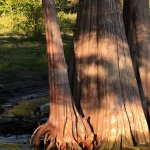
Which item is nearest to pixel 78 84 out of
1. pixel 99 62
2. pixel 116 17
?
pixel 99 62

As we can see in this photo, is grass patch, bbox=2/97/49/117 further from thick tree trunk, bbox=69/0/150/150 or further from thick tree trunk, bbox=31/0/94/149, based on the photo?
thick tree trunk, bbox=31/0/94/149

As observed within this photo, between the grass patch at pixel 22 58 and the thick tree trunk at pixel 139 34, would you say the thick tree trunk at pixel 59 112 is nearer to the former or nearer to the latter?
the thick tree trunk at pixel 139 34

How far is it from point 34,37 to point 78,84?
67.4ft

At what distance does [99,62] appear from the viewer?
12.8 meters

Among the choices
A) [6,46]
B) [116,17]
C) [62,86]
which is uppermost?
[116,17]

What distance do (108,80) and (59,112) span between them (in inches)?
58.7

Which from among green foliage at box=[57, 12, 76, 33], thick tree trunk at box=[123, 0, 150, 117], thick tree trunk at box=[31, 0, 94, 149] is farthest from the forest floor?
thick tree trunk at box=[123, 0, 150, 117]

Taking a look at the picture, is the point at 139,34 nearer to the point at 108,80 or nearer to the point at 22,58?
the point at 108,80

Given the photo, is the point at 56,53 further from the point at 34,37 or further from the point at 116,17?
the point at 34,37

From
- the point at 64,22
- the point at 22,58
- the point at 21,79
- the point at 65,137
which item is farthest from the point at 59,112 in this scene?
the point at 64,22

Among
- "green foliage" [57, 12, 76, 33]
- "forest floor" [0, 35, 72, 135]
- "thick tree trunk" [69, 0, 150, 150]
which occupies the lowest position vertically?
"forest floor" [0, 35, 72, 135]

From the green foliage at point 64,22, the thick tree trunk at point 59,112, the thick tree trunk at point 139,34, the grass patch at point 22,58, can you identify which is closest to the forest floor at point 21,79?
the grass patch at point 22,58

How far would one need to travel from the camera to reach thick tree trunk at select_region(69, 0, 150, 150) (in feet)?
40.7

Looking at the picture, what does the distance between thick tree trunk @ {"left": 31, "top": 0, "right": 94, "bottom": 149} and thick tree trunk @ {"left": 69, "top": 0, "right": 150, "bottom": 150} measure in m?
0.63
